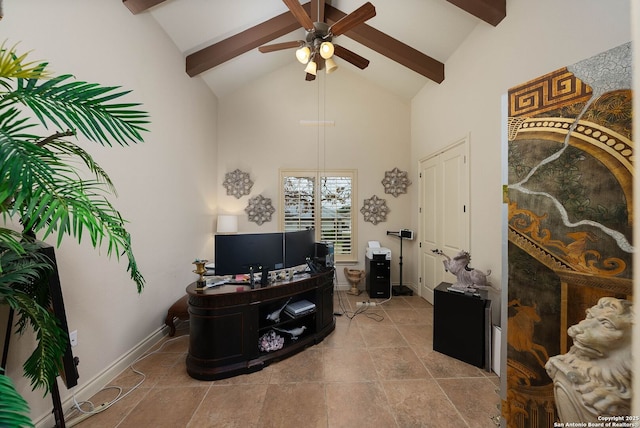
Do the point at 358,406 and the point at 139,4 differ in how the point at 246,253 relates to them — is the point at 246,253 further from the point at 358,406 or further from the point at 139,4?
the point at 139,4

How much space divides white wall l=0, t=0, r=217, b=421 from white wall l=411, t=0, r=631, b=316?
309 cm

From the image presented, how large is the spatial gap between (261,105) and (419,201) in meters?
3.41

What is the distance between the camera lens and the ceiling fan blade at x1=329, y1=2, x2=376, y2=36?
6.44ft

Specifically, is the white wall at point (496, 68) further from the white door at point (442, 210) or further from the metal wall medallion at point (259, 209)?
the metal wall medallion at point (259, 209)

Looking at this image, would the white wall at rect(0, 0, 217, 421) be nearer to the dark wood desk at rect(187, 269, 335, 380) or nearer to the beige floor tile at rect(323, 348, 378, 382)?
the dark wood desk at rect(187, 269, 335, 380)

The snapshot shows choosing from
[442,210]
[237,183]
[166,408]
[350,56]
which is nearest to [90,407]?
[166,408]

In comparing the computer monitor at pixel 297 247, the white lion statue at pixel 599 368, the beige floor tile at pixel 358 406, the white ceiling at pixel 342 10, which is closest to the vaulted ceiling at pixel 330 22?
the white ceiling at pixel 342 10

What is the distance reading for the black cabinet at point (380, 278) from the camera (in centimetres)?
A: 412

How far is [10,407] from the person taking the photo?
0.59 meters

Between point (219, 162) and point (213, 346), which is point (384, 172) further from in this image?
point (213, 346)

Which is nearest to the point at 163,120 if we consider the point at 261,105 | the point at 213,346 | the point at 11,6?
the point at 11,6

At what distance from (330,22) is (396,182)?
2.76 meters

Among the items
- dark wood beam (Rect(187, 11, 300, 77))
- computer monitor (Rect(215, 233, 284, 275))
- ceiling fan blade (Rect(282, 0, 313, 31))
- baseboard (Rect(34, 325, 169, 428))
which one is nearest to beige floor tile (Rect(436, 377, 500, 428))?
computer monitor (Rect(215, 233, 284, 275))

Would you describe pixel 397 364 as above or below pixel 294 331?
below
